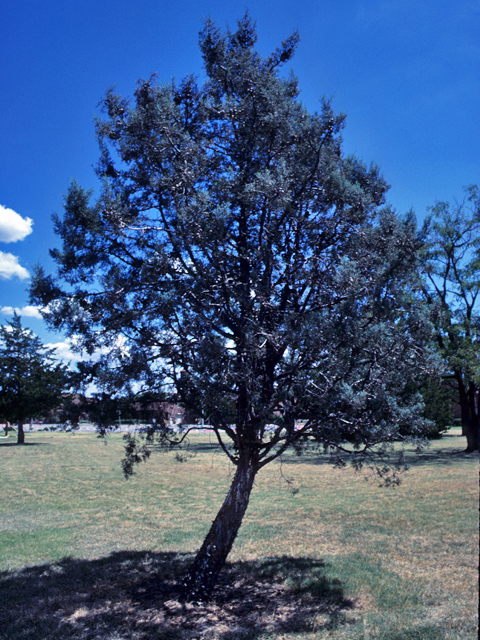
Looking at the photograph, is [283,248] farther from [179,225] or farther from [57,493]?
[57,493]

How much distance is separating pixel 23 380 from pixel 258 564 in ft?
122

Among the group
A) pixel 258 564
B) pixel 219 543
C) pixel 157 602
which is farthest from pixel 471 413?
pixel 157 602

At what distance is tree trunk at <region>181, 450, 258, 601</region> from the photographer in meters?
6.46

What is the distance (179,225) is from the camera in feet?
20.0

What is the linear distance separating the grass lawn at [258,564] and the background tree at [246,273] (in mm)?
982

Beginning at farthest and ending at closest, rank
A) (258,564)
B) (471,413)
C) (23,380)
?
(23,380), (471,413), (258,564)

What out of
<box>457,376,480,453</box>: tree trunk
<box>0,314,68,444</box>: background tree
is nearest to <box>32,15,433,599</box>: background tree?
<box>457,376,480,453</box>: tree trunk

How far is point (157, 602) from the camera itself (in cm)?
652

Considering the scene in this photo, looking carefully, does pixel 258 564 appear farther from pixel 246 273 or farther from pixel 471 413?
pixel 471 413

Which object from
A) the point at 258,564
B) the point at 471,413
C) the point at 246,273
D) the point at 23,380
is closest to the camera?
the point at 246,273

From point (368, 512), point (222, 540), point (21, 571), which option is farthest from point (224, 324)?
point (368, 512)

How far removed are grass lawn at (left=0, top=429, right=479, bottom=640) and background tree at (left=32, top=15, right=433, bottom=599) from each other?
982mm

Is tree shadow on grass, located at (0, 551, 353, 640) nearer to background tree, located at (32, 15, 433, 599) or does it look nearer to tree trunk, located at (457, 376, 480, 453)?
background tree, located at (32, 15, 433, 599)

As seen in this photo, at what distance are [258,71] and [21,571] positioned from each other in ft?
27.6
